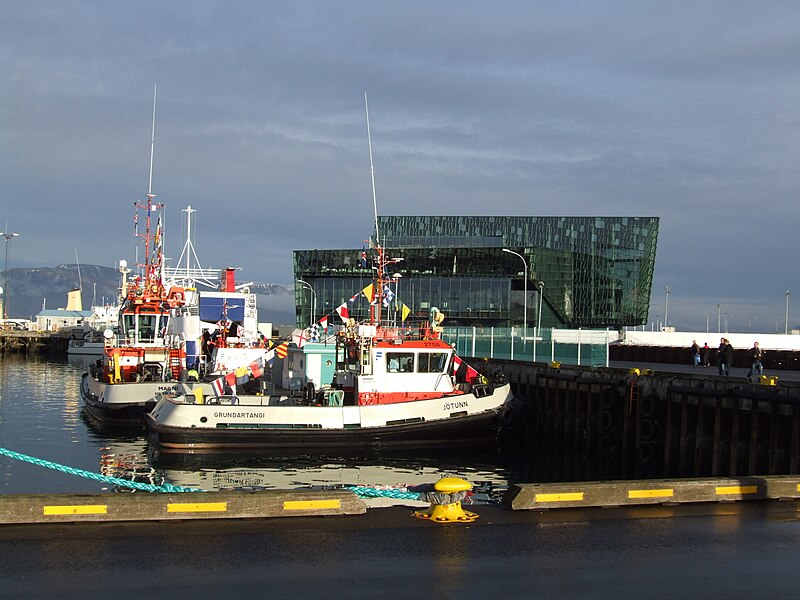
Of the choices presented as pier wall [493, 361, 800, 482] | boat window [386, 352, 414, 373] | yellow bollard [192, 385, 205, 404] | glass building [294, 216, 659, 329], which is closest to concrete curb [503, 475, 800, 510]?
pier wall [493, 361, 800, 482]

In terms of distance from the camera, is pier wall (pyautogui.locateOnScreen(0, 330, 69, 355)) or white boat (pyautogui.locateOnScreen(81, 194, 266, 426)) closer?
white boat (pyautogui.locateOnScreen(81, 194, 266, 426))

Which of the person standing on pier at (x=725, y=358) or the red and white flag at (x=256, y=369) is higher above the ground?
the person standing on pier at (x=725, y=358)

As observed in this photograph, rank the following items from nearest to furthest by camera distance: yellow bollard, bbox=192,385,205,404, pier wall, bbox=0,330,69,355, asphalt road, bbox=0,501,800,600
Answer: asphalt road, bbox=0,501,800,600 → yellow bollard, bbox=192,385,205,404 → pier wall, bbox=0,330,69,355

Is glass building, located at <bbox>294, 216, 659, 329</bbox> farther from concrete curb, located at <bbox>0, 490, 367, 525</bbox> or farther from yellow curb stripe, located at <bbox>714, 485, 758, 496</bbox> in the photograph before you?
concrete curb, located at <bbox>0, 490, 367, 525</bbox>

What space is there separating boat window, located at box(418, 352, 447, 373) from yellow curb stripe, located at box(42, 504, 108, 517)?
2014cm

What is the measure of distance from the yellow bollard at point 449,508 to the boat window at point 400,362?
17958mm

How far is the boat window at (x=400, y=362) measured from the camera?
32.1m

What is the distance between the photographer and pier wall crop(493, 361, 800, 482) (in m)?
24.0

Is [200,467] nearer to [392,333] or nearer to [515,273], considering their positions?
[392,333]

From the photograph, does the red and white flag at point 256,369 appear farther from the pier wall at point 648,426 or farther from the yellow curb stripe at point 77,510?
the yellow curb stripe at point 77,510

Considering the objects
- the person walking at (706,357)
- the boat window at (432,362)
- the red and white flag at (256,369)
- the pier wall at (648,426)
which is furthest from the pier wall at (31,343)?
the boat window at (432,362)

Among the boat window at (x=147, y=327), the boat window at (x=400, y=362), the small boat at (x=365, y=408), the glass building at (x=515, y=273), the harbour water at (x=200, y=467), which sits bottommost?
the harbour water at (x=200, y=467)

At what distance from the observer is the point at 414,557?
11.8 metres

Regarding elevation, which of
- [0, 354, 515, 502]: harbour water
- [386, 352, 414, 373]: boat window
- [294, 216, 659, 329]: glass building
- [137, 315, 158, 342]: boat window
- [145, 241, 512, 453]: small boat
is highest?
[294, 216, 659, 329]: glass building
